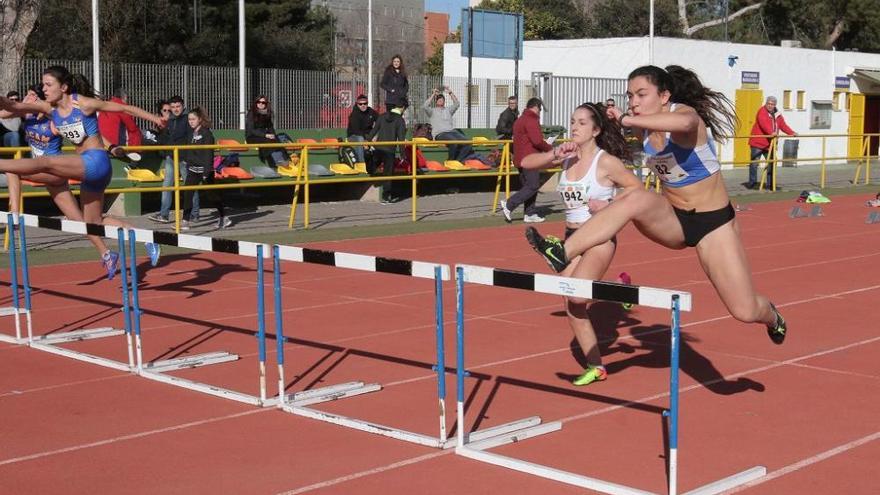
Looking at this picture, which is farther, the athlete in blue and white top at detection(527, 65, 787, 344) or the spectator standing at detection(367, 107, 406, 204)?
the spectator standing at detection(367, 107, 406, 204)

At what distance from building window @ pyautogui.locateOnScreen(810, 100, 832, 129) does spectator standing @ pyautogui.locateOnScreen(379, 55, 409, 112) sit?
23658 mm

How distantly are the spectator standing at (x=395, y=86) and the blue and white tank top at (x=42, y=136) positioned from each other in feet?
39.1

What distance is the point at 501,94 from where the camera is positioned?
3659cm

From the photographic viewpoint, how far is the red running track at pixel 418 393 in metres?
5.91

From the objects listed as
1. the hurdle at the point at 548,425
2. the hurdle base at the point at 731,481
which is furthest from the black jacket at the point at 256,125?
the hurdle base at the point at 731,481

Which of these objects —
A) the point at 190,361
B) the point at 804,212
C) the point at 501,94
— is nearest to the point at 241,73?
the point at 501,94

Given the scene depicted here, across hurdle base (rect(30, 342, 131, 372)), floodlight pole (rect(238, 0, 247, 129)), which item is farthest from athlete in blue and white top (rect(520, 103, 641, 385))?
floodlight pole (rect(238, 0, 247, 129))

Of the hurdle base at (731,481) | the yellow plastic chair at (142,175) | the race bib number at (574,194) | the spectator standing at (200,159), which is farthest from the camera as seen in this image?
the yellow plastic chair at (142,175)

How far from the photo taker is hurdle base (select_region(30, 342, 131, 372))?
27.5ft

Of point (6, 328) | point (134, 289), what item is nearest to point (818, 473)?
point (134, 289)

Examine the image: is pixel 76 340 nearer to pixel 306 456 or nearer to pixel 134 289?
pixel 134 289

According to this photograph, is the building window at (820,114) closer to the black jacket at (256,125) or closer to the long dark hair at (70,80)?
the black jacket at (256,125)

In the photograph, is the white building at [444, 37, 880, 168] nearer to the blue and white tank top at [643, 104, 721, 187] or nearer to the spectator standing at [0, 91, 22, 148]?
the spectator standing at [0, 91, 22, 148]

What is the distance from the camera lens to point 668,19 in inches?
2724
